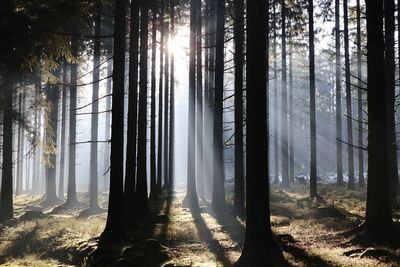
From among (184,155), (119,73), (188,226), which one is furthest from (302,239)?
(184,155)

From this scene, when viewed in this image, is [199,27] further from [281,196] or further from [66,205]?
[66,205]

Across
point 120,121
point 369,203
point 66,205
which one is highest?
point 120,121

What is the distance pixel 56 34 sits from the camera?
35.1 feet

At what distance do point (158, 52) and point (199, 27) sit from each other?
3.26m

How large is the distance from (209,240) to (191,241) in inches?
19.9

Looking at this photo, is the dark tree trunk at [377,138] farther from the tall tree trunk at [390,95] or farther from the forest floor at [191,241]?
the tall tree trunk at [390,95]

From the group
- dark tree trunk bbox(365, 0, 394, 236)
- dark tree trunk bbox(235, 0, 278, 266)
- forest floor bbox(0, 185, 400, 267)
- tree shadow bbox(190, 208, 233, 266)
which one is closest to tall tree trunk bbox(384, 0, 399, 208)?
forest floor bbox(0, 185, 400, 267)

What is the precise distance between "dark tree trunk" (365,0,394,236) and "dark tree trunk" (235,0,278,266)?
3013 millimetres

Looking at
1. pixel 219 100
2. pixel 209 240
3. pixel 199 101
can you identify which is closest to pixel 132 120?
pixel 219 100

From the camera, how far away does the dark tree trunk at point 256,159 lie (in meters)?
7.75

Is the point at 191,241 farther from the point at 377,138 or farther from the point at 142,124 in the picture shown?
the point at 142,124

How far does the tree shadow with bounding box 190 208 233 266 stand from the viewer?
347 inches

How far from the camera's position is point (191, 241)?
37.9ft

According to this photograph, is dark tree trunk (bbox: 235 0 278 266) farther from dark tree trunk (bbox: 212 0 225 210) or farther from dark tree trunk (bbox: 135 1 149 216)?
dark tree trunk (bbox: 212 0 225 210)
